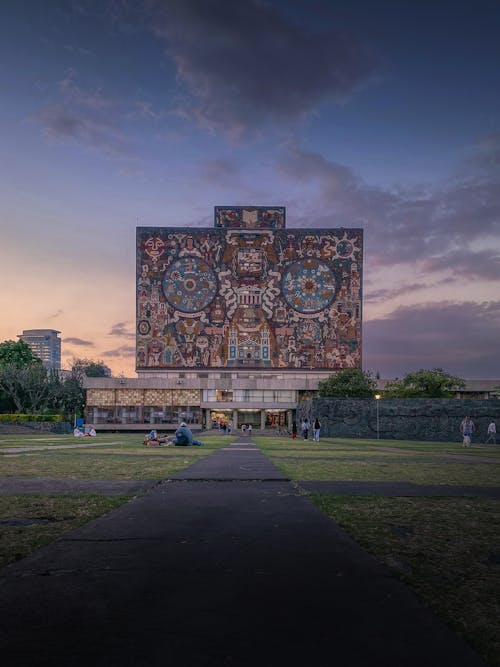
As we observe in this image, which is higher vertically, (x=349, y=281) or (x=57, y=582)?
(x=349, y=281)

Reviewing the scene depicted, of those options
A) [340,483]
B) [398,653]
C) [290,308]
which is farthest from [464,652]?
[290,308]

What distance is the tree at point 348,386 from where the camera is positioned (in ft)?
223

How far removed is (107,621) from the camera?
107 inches

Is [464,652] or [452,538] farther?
[452,538]

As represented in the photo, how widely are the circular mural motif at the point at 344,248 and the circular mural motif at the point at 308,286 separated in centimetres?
331

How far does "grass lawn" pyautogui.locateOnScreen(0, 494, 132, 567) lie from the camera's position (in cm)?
452

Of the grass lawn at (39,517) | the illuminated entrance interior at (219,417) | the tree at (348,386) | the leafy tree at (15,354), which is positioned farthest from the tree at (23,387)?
the grass lawn at (39,517)

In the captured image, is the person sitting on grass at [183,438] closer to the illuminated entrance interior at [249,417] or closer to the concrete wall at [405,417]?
the concrete wall at [405,417]

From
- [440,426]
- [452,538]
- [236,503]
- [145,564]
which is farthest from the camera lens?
[440,426]

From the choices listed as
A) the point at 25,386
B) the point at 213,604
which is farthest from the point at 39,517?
the point at 25,386

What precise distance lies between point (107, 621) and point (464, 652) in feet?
5.80

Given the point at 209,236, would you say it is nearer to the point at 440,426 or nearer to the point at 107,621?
the point at 440,426

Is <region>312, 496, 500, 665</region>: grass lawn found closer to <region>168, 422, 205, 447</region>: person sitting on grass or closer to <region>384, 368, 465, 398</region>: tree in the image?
<region>168, 422, 205, 447</region>: person sitting on grass

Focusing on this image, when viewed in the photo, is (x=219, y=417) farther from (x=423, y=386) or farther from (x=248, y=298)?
(x=423, y=386)
